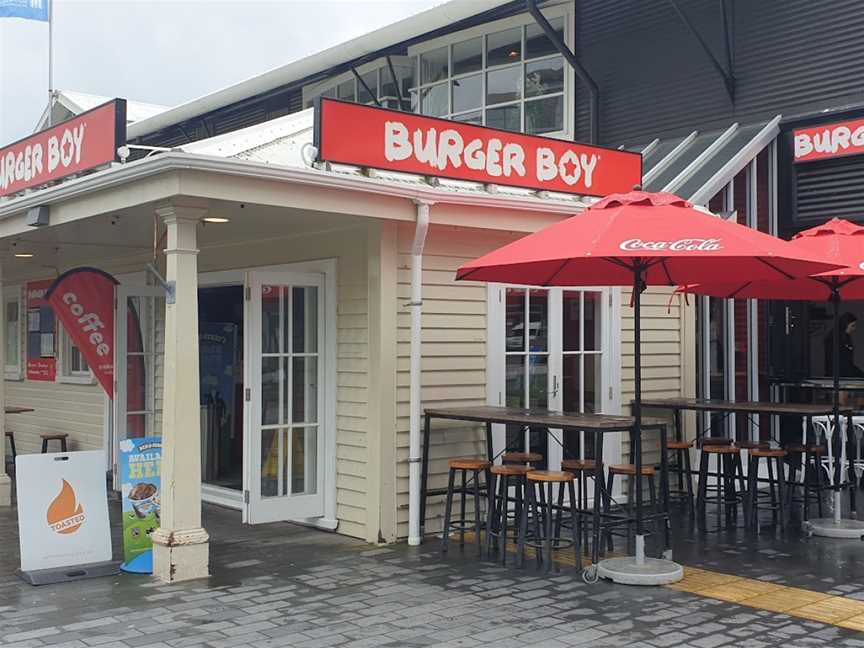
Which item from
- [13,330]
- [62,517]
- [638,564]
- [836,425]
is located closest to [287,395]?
[62,517]

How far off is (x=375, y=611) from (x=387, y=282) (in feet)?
8.83

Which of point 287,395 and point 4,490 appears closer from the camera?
point 287,395

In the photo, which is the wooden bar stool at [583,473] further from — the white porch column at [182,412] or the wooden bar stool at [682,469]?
the white porch column at [182,412]

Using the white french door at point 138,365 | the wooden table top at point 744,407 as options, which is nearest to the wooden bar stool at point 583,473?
the wooden table top at point 744,407

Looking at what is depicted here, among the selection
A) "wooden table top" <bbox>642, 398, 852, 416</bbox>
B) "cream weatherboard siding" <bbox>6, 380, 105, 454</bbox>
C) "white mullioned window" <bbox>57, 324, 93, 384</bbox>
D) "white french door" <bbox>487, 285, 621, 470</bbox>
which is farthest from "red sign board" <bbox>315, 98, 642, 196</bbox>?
"white mullioned window" <bbox>57, 324, 93, 384</bbox>

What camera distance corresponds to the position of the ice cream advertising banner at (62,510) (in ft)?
21.1

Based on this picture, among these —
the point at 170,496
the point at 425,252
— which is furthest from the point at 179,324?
the point at 425,252

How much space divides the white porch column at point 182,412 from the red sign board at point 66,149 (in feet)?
2.62

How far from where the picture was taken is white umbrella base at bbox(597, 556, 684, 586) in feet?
20.2

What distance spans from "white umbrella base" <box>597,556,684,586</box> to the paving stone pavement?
0.09 metres

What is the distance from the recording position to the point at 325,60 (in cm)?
1532

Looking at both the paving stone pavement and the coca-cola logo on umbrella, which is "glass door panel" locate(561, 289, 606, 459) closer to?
the paving stone pavement

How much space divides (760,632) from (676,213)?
8.03ft

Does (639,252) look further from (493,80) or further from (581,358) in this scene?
(493,80)
